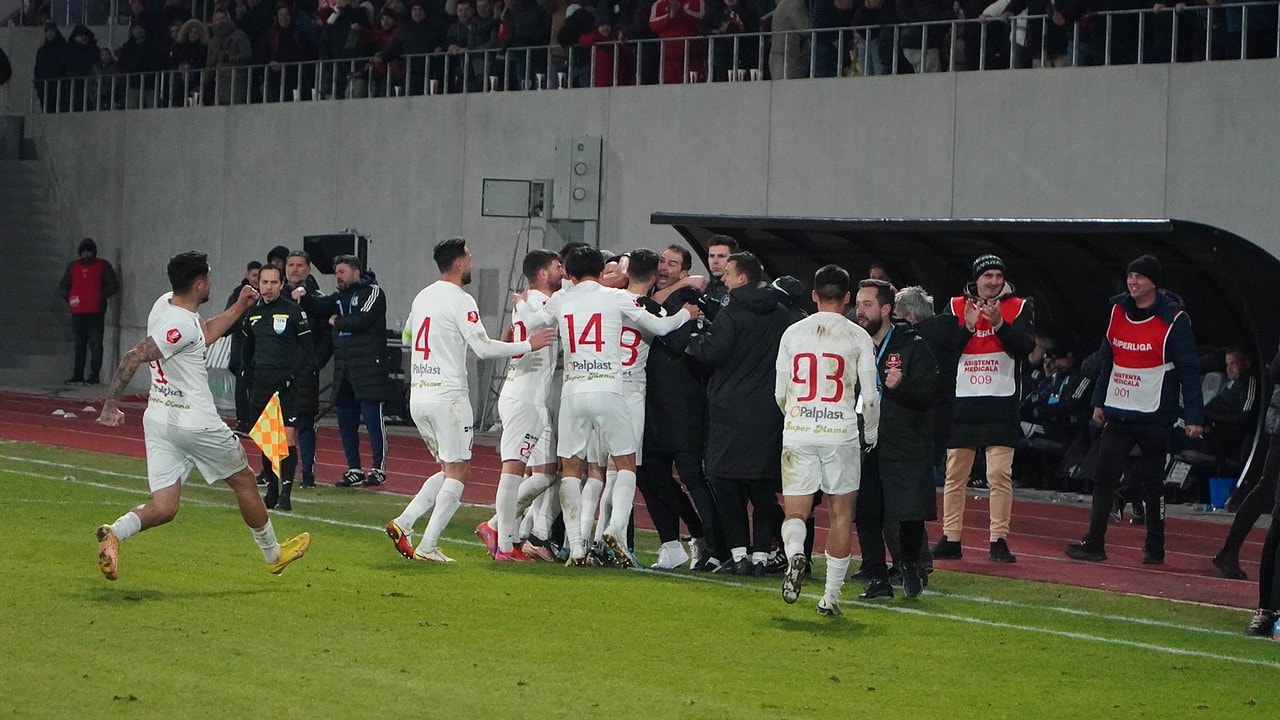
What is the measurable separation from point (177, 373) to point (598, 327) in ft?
8.91

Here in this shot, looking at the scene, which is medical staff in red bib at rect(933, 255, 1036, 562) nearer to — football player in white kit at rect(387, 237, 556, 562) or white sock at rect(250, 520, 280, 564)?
football player in white kit at rect(387, 237, 556, 562)

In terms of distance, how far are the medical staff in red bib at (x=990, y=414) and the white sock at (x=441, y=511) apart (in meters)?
3.55

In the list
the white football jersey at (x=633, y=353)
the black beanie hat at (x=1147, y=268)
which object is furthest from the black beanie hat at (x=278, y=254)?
the black beanie hat at (x=1147, y=268)

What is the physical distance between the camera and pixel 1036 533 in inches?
573

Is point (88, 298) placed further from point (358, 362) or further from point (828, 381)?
point (828, 381)

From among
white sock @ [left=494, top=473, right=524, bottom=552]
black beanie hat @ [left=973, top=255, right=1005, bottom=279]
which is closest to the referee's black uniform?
white sock @ [left=494, top=473, right=524, bottom=552]

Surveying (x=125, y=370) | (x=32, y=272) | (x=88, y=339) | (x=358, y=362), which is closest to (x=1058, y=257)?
(x=358, y=362)

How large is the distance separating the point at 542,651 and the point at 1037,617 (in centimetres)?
327

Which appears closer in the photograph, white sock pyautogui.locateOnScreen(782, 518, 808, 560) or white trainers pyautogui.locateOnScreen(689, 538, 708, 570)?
white sock pyautogui.locateOnScreen(782, 518, 808, 560)

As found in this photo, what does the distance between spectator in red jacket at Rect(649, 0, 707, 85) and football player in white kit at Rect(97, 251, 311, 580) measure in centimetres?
1335

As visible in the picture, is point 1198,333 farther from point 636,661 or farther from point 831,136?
point 636,661

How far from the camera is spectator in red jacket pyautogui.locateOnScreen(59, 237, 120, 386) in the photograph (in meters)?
29.8

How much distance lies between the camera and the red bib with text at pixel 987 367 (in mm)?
12643

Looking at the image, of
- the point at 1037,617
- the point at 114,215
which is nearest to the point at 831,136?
the point at 1037,617
